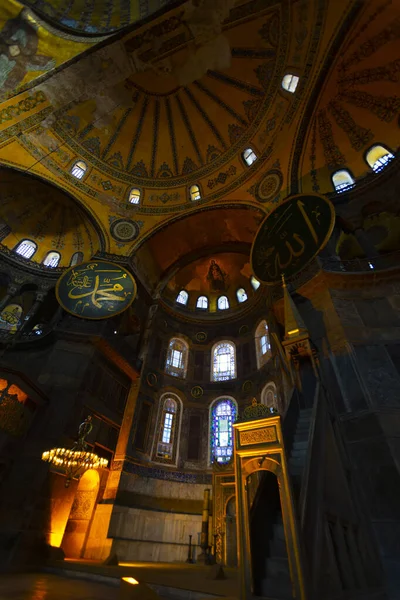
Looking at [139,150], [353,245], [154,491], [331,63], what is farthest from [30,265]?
[331,63]

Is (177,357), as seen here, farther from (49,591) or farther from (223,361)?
(49,591)

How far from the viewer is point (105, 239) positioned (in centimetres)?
1414

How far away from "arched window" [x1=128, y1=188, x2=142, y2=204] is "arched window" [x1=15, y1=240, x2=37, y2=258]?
5430 millimetres

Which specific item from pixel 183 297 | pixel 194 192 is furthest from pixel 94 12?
pixel 183 297

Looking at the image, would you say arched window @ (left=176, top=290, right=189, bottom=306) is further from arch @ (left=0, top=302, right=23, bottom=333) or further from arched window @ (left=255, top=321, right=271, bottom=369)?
arch @ (left=0, top=302, right=23, bottom=333)

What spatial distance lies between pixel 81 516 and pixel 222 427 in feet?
19.3

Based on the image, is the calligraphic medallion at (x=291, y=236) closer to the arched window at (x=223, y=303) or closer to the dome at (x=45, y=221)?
the arched window at (x=223, y=303)

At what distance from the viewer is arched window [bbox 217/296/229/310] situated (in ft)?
52.4

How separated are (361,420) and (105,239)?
1268 cm

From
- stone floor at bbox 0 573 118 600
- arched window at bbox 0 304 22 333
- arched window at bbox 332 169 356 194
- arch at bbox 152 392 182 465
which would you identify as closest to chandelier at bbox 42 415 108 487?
stone floor at bbox 0 573 118 600

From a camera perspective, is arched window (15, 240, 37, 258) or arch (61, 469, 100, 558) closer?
arch (61, 469, 100, 558)

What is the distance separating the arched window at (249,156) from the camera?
14.2m

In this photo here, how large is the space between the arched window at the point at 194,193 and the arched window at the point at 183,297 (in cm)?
509

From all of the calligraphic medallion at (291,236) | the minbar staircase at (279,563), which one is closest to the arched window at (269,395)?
the calligraphic medallion at (291,236)
